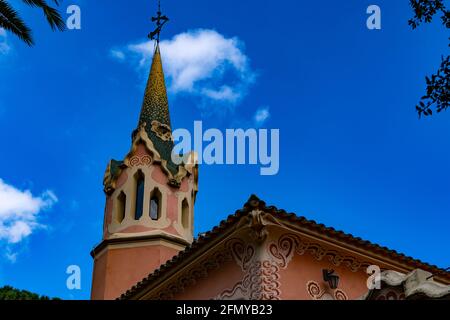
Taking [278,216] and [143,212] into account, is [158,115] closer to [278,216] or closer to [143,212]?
[143,212]

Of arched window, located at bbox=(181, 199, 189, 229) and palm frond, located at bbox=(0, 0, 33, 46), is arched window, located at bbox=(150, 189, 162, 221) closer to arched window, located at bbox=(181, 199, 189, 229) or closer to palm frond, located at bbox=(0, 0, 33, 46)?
arched window, located at bbox=(181, 199, 189, 229)

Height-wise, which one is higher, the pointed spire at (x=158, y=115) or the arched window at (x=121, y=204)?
the pointed spire at (x=158, y=115)

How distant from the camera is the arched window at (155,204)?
57.0 feet

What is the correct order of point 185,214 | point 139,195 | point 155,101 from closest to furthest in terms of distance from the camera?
1. point 139,195
2. point 185,214
3. point 155,101

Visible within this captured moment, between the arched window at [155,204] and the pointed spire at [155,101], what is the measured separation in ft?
7.71

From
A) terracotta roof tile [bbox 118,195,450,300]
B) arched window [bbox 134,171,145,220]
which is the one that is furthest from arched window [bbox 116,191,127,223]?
terracotta roof tile [bbox 118,195,450,300]

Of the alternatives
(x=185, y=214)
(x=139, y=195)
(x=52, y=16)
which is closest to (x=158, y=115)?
(x=139, y=195)

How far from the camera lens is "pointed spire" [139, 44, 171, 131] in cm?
1958

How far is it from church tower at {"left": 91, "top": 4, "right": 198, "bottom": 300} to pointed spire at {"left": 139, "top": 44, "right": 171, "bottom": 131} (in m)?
0.29

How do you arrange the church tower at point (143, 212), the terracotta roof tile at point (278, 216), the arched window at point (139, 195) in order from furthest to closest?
the arched window at point (139, 195)
the church tower at point (143, 212)
the terracotta roof tile at point (278, 216)

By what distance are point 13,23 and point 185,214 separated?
26.4 feet

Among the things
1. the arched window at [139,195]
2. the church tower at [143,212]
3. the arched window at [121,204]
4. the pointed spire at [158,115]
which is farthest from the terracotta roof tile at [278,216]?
the pointed spire at [158,115]

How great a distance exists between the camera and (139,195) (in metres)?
17.6

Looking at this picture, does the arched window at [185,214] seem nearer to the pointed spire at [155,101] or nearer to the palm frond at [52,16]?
the pointed spire at [155,101]
